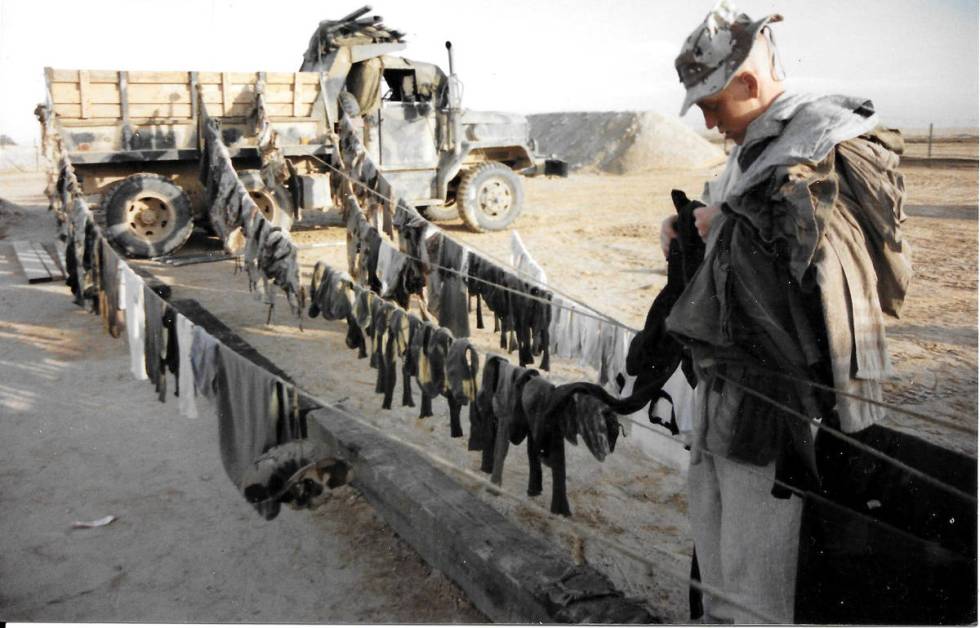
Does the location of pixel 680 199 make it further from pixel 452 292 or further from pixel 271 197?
pixel 271 197

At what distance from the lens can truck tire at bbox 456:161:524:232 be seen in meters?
13.8

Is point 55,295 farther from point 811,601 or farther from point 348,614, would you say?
point 811,601

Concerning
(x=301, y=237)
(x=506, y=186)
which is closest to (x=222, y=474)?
(x=301, y=237)

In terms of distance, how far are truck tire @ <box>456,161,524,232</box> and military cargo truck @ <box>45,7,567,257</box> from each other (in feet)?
0.08

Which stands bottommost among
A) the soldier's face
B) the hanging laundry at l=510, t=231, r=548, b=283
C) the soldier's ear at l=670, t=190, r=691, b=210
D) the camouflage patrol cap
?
the hanging laundry at l=510, t=231, r=548, b=283

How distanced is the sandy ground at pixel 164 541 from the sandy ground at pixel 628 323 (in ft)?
0.63

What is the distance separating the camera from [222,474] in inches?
186

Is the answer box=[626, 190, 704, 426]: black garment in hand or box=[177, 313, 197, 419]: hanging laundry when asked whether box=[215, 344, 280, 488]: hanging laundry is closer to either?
box=[177, 313, 197, 419]: hanging laundry

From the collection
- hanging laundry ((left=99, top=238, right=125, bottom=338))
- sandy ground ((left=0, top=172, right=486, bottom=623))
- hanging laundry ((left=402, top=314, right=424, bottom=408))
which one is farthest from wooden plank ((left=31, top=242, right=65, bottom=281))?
hanging laundry ((left=402, top=314, right=424, bottom=408))

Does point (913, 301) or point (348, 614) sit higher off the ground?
point (913, 301)

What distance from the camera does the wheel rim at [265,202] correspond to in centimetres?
1138

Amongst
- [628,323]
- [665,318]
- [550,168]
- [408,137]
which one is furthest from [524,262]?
[550,168]

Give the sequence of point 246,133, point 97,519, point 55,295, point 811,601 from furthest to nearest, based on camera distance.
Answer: point 246,133 → point 55,295 → point 97,519 → point 811,601

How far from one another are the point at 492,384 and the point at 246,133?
373 inches
